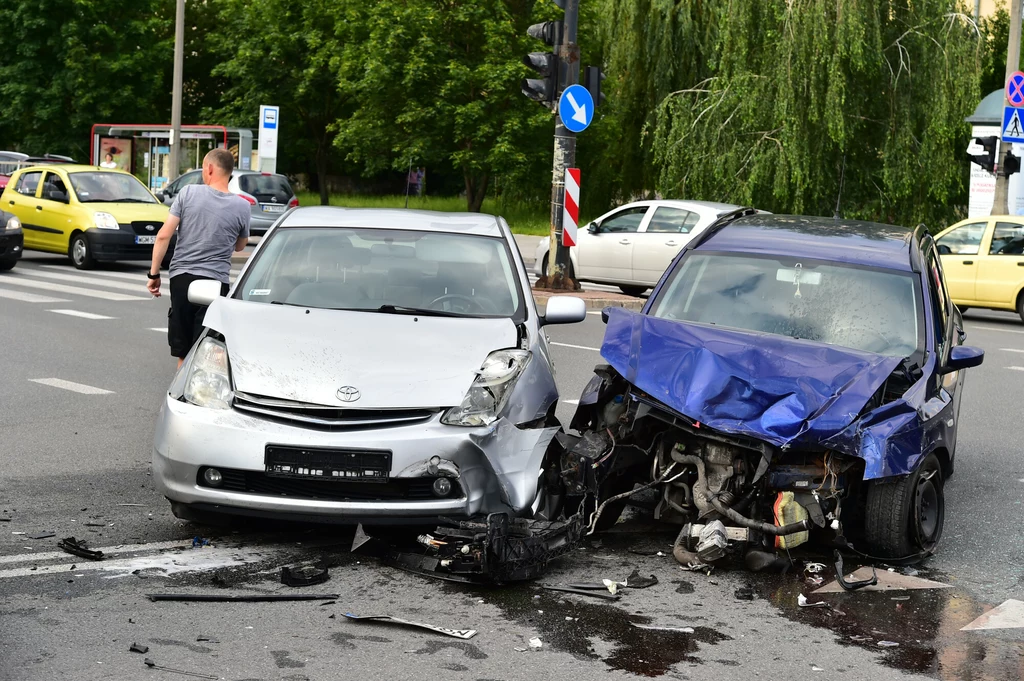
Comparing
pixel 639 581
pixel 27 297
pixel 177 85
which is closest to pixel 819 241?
pixel 639 581

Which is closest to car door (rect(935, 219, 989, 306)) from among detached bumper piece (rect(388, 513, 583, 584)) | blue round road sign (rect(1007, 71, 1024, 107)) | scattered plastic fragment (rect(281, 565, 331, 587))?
blue round road sign (rect(1007, 71, 1024, 107))

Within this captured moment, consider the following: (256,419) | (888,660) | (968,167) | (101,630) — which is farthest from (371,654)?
(968,167)

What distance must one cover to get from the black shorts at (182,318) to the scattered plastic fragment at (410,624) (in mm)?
4087

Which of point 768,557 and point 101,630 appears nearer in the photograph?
point 101,630

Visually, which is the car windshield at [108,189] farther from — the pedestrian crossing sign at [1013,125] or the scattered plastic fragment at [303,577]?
the scattered plastic fragment at [303,577]

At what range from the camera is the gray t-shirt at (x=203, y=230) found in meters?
8.74

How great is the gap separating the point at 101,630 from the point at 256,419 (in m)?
1.22

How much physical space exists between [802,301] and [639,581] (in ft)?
7.05

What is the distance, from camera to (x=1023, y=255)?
1903 centimetres

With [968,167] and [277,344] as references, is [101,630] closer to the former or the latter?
[277,344]

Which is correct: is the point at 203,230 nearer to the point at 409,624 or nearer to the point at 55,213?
the point at 409,624

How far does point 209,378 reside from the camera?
593 cm

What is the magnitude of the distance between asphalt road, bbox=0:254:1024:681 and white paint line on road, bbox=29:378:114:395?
7.76ft

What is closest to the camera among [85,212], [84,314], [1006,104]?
[84,314]
